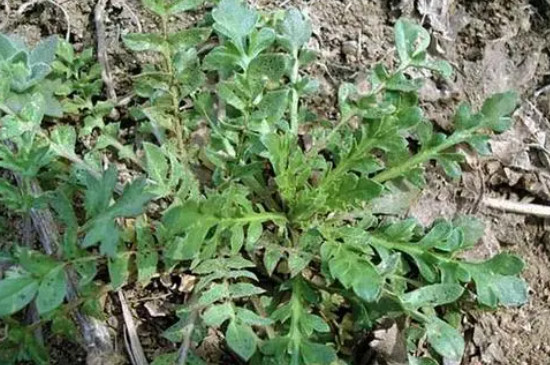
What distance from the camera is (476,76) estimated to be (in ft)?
7.72

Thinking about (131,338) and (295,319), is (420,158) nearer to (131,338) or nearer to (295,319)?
(295,319)

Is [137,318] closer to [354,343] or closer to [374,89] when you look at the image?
[354,343]

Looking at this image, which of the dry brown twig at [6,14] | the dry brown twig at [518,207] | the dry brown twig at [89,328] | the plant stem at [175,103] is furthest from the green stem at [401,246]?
the dry brown twig at [6,14]

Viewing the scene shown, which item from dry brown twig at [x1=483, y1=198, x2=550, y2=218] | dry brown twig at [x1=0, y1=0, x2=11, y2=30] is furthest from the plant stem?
dry brown twig at [x1=483, y1=198, x2=550, y2=218]

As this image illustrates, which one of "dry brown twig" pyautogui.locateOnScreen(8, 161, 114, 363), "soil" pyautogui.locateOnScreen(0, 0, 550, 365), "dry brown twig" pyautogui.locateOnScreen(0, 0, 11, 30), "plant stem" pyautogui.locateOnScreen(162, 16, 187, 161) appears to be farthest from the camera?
"dry brown twig" pyautogui.locateOnScreen(0, 0, 11, 30)

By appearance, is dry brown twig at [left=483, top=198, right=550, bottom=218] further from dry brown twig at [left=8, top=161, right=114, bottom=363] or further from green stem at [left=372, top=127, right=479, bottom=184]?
dry brown twig at [left=8, top=161, right=114, bottom=363]

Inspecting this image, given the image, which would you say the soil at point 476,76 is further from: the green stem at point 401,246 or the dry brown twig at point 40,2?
the green stem at point 401,246

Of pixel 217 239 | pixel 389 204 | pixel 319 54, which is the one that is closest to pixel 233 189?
pixel 217 239

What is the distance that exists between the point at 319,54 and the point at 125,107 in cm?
53

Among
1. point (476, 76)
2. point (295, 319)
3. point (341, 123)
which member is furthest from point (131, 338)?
point (476, 76)

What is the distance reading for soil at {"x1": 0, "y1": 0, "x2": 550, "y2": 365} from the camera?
6.99ft

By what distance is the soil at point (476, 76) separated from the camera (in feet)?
6.99

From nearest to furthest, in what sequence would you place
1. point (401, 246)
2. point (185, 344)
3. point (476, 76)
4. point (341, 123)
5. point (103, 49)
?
point (185, 344) < point (401, 246) < point (341, 123) < point (103, 49) < point (476, 76)

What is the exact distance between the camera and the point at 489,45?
7.84 ft
